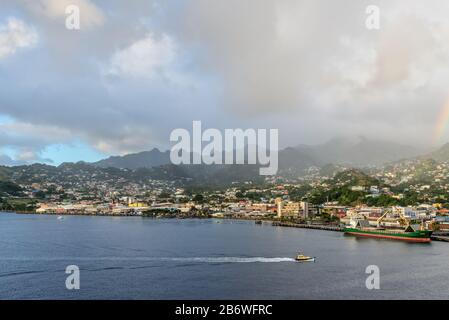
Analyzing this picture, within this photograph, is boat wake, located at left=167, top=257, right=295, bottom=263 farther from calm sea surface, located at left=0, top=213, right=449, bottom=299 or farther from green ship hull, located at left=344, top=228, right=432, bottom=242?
green ship hull, located at left=344, top=228, right=432, bottom=242

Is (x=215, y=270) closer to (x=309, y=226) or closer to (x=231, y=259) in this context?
(x=231, y=259)

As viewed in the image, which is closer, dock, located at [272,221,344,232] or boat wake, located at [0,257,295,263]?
boat wake, located at [0,257,295,263]

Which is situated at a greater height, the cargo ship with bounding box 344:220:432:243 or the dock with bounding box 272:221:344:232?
the cargo ship with bounding box 344:220:432:243

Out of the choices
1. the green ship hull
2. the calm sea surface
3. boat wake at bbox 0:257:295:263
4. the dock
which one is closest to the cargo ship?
the green ship hull

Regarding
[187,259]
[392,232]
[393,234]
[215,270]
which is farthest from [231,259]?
[392,232]

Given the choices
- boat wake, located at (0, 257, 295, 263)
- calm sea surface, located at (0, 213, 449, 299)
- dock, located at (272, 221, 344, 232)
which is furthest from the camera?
dock, located at (272, 221, 344, 232)

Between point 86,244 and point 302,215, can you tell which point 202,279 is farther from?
point 302,215

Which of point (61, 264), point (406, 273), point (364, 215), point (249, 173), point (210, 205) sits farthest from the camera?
point (249, 173)
